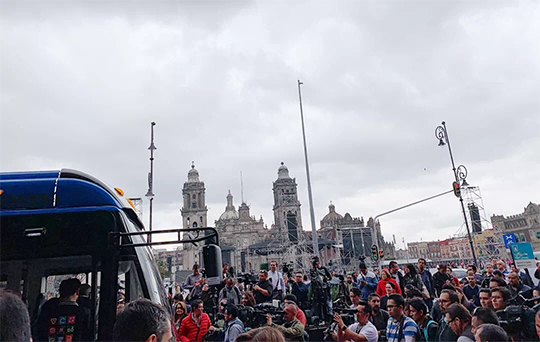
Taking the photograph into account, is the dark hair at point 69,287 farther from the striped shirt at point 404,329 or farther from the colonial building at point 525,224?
the colonial building at point 525,224

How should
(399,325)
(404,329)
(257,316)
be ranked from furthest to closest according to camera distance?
(257,316)
(399,325)
(404,329)

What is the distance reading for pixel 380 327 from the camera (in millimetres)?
6969

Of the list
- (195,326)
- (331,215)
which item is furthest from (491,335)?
(331,215)

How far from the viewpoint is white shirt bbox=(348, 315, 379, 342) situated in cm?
555

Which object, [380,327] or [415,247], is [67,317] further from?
[415,247]

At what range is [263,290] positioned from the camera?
927 cm

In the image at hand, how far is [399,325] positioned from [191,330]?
3.82m

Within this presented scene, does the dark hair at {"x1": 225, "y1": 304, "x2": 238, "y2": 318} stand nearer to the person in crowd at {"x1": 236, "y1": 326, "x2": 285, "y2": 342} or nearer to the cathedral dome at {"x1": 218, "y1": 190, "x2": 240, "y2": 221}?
the person in crowd at {"x1": 236, "y1": 326, "x2": 285, "y2": 342}

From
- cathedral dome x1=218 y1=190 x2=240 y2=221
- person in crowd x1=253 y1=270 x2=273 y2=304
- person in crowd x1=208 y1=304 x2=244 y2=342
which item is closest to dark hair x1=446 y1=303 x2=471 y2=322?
person in crowd x1=208 y1=304 x2=244 y2=342

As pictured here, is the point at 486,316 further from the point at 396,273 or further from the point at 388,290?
the point at 396,273

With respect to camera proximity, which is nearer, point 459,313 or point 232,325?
point 459,313

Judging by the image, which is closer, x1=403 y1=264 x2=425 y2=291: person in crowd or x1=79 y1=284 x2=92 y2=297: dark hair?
x1=79 y1=284 x2=92 y2=297: dark hair

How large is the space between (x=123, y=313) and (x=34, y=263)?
1.67 m

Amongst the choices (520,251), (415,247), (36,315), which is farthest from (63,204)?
(415,247)
